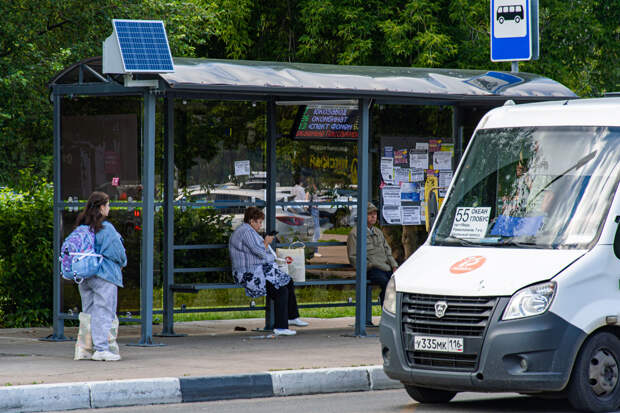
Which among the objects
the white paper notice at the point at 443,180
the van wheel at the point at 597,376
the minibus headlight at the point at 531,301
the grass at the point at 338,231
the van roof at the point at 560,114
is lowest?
the van wheel at the point at 597,376

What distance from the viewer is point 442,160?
48.5 ft

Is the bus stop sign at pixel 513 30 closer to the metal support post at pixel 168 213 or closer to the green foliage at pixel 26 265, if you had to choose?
the metal support post at pixel 168 213

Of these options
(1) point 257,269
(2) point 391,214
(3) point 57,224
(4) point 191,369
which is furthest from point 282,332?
(4) point 191,369

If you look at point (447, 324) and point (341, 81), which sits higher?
point (341, 81)

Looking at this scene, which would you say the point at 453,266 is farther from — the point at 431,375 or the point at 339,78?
the point at 339,78

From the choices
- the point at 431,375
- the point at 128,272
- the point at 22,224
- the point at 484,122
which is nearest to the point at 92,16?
the point at 22,224

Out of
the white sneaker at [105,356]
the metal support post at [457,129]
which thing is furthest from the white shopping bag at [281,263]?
the white sneaker at [105,356]

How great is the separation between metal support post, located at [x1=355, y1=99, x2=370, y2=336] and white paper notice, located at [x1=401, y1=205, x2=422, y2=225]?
1.62 meters

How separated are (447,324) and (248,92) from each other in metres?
5.10

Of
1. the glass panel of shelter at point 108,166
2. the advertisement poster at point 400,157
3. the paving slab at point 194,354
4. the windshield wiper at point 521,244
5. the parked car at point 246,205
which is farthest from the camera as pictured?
the advertisement poster at point 400,157

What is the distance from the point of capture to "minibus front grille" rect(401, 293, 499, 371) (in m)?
8.20

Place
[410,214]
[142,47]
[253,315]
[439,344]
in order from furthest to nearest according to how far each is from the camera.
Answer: [253,315], [410,214], [142,47], [439,344]

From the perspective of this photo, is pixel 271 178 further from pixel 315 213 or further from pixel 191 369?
pixel 191 369

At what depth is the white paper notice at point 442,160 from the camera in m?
14.8
